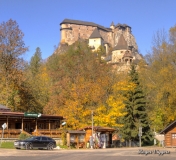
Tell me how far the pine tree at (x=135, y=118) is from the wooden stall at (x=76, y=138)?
31.0 ft

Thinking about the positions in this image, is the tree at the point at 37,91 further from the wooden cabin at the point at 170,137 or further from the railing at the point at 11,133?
the wooden cabin at the point at 170,137

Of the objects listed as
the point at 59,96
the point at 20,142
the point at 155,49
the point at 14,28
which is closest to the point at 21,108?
the point at 59,96

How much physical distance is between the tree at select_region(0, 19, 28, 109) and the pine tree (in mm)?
16985

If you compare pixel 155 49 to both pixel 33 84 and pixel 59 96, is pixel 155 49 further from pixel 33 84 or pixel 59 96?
pixel 33 84

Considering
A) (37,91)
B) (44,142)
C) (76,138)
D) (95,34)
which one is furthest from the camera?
(95,34)

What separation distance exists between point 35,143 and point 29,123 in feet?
49.4

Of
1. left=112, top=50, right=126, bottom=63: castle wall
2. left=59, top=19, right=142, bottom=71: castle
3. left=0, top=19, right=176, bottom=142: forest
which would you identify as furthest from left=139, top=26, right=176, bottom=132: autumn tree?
left=59, top=19, right=142, bottom=71: castle

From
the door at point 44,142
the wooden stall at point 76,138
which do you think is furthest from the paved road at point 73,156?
the wooden stall at point 76,138

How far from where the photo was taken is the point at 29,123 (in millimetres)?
45500

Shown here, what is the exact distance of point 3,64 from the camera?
5203cm

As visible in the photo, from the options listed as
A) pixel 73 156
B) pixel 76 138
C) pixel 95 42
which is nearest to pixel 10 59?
pixel 76 138

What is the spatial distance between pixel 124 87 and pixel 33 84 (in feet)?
74.9

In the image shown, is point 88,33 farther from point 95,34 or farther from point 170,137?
point 170,137

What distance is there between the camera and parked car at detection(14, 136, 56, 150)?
3034 cm
